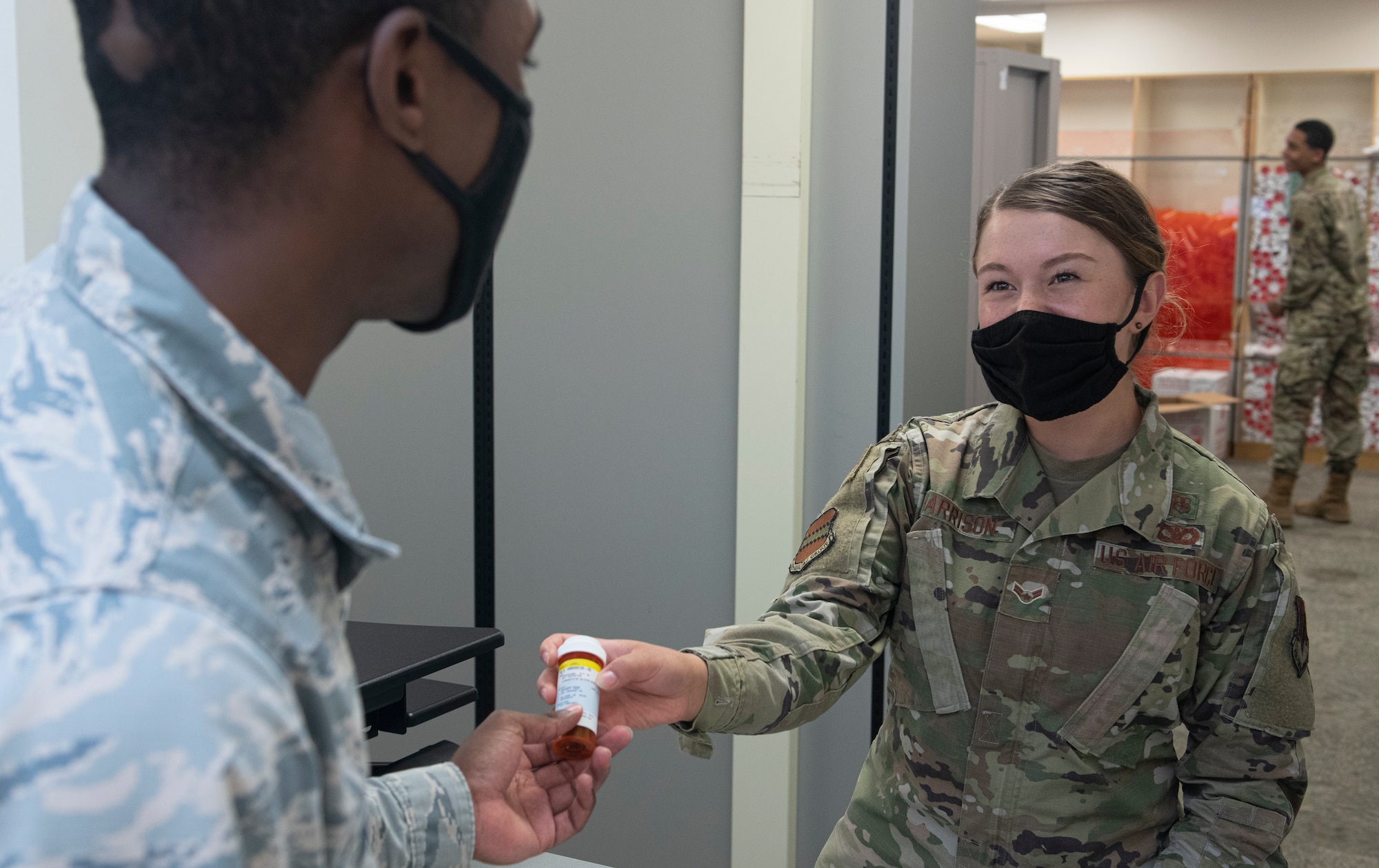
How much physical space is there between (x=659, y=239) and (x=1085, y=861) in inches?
54.0

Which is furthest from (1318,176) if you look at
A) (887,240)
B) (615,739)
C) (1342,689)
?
(615,739)

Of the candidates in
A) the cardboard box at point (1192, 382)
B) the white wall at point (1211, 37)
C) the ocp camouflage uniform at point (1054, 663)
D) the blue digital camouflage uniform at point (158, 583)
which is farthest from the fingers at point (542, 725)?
the white wall at point (1211, 37)

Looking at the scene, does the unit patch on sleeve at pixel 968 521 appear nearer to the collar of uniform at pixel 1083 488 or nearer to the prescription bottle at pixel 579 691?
the collar of uniform at pixel 1083 488

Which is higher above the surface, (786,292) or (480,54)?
(480,54)

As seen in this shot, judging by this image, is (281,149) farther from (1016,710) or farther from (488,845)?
(1016,710)

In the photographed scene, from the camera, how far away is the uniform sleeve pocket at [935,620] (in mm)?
1277

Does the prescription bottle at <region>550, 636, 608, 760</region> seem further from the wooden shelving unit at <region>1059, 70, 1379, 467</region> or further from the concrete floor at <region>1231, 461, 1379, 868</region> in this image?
the wooden shelving unit at <region>1059, 70, 1379, 467</region>

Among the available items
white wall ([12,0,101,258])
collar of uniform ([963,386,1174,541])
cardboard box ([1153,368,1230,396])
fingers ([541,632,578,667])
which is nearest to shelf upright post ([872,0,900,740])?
collar of uniform ([963,386,1174,541])

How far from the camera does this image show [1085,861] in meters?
1.21

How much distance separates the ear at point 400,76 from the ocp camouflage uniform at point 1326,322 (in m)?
5.49

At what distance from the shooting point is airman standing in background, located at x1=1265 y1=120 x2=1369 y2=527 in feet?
16.5

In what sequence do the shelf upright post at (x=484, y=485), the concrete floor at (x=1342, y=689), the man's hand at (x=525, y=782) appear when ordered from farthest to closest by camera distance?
the concrete floor at (x=1342, y=689) → the shelf upright post at (x=484, y=485) → the man's hand at (x=525, y=782)

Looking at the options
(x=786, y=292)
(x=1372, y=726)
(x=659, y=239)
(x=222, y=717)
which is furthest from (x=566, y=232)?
(x=1372, y=726)

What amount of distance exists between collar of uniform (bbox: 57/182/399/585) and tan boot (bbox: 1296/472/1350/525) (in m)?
Result: 5.72
